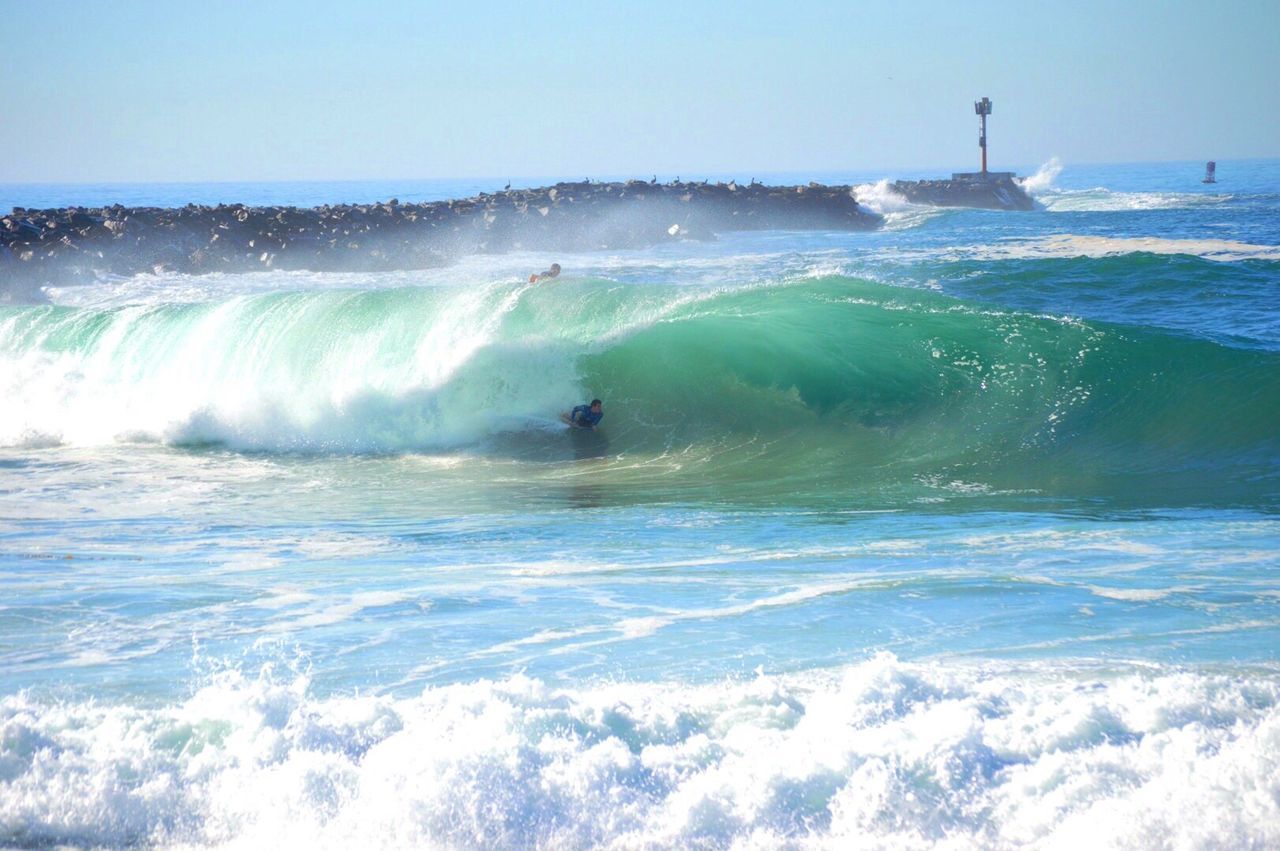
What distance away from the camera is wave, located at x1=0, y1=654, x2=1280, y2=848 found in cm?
407

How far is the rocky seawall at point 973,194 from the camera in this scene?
165 feet

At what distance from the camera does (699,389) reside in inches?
525

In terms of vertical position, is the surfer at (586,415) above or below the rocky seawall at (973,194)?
below

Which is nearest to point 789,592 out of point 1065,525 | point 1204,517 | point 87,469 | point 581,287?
point 1065,525

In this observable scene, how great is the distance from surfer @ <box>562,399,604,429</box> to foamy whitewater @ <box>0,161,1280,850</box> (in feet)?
0.67

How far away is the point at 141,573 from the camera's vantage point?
279 inches

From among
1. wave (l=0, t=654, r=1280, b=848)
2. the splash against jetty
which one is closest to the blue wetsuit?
wave (l=0, t=654, r=1280, b=848)

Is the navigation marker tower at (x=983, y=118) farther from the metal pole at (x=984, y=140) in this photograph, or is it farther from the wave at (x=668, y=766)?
the wave at (x=668, y=766)

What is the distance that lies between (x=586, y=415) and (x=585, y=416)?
2cm

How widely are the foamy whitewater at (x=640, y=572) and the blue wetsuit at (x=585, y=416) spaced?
210 mm

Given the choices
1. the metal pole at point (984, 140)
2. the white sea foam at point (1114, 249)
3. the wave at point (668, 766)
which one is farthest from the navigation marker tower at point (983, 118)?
the wave at point (668, 766)

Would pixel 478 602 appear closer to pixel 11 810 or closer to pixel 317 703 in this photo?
pixel 317 703

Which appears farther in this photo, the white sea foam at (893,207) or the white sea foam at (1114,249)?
the white sea foam at (893,207)

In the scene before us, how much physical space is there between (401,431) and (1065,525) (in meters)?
7.23
